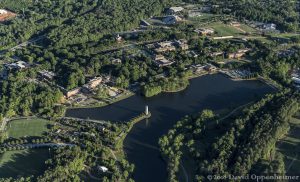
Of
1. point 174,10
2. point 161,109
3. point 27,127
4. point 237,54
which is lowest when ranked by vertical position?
point 161,109

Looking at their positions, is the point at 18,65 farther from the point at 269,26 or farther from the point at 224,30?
the point at 269,26

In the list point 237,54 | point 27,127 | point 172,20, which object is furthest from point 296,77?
point 27,127

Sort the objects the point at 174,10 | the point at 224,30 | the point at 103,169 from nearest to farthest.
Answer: the point at 103,169 → the point at 224,30 → the point at 174,10

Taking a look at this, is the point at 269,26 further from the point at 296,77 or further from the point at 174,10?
the point at 296,77

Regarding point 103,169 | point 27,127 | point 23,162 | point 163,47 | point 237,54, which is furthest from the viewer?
point 163,47

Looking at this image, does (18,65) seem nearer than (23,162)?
No

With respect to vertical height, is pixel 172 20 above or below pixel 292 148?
above

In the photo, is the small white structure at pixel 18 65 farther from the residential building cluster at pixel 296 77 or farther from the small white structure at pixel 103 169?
the residential building cluster at pixel 296 77
